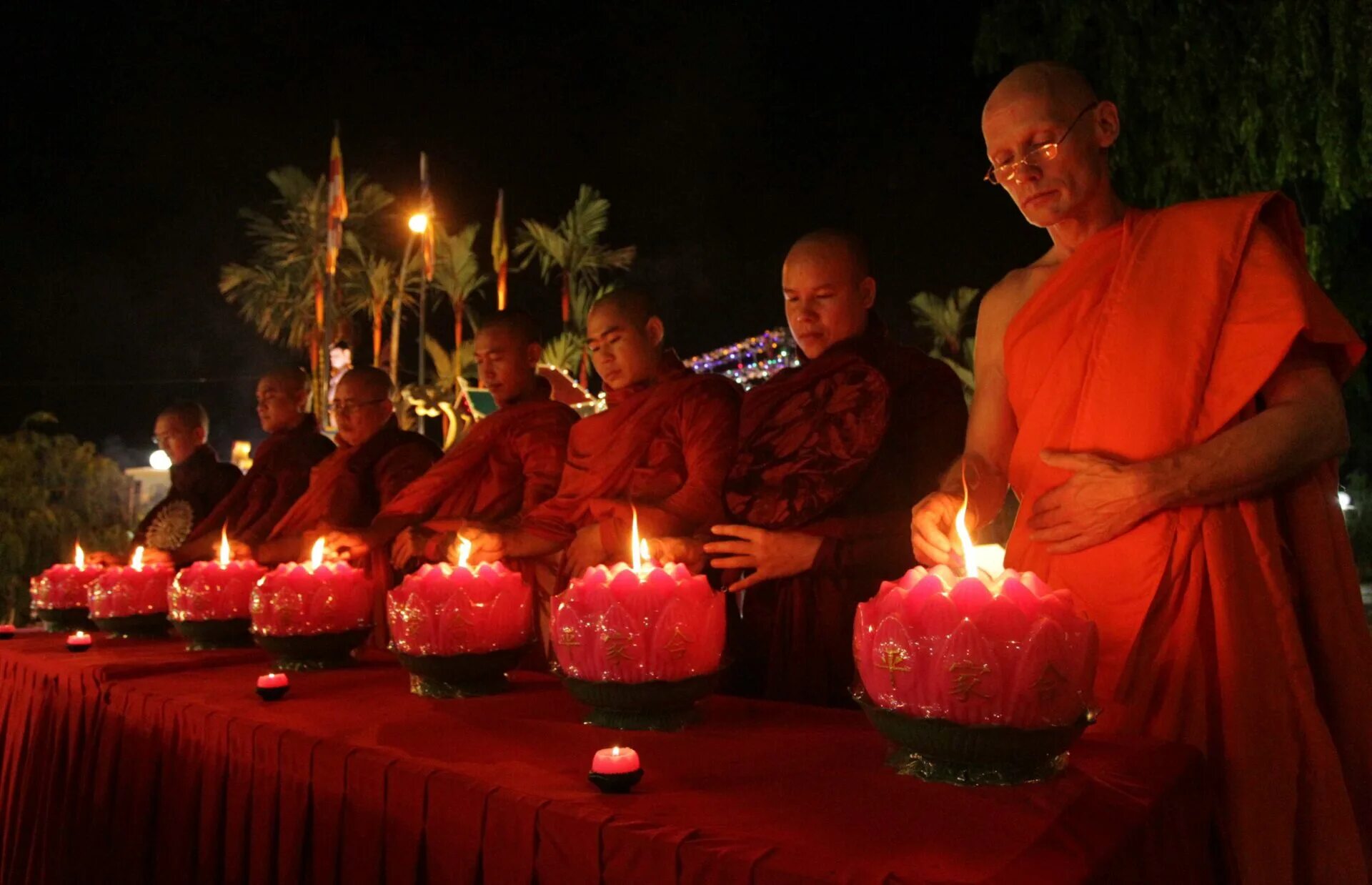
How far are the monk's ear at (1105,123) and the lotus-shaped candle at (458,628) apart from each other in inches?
58.2

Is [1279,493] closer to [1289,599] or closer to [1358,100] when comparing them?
[1289,599]

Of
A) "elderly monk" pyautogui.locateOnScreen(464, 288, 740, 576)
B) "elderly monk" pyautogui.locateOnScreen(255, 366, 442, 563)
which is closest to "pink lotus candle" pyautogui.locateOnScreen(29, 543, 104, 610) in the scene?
"elderly monk" pyautogui.locateOnScreen(255, 366, 442, 563)

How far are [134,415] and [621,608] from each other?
25.3m

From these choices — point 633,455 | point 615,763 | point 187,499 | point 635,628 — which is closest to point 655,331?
point 633,455

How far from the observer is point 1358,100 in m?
5.30

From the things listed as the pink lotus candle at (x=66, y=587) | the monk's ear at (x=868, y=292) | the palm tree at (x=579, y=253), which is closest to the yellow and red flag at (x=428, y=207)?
the palm tree at (x=579, y=253)

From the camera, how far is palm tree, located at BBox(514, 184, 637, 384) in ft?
74.6

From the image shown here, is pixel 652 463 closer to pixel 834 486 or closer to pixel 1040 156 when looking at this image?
pixel 834 486

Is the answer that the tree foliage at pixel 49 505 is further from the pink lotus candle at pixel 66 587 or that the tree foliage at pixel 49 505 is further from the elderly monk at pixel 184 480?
the pink lotus candle at pixel 66 587

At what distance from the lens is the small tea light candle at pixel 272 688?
1901mm

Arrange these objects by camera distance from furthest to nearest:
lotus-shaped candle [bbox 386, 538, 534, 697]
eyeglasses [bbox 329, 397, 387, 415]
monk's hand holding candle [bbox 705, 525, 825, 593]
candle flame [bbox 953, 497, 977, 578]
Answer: eyeglasses [bbox 329, 397, 387, 415] → monk's hand holding candle [bbox 705, 525, 825, 593] → lotus-shaped candle [bbox 386, 538, 534, 697] → candle flame [bbox 953, 497, 977, 578]

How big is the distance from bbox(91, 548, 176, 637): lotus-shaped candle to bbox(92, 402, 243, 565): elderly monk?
1.53 metres

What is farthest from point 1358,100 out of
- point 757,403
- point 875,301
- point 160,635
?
point 160,635

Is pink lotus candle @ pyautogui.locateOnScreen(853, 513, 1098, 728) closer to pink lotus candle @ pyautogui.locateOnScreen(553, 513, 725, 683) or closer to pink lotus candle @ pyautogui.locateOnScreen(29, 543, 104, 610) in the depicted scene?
pink lotus candle @ pyautogui.locateOnScreen(553, 513, 725, 683)
